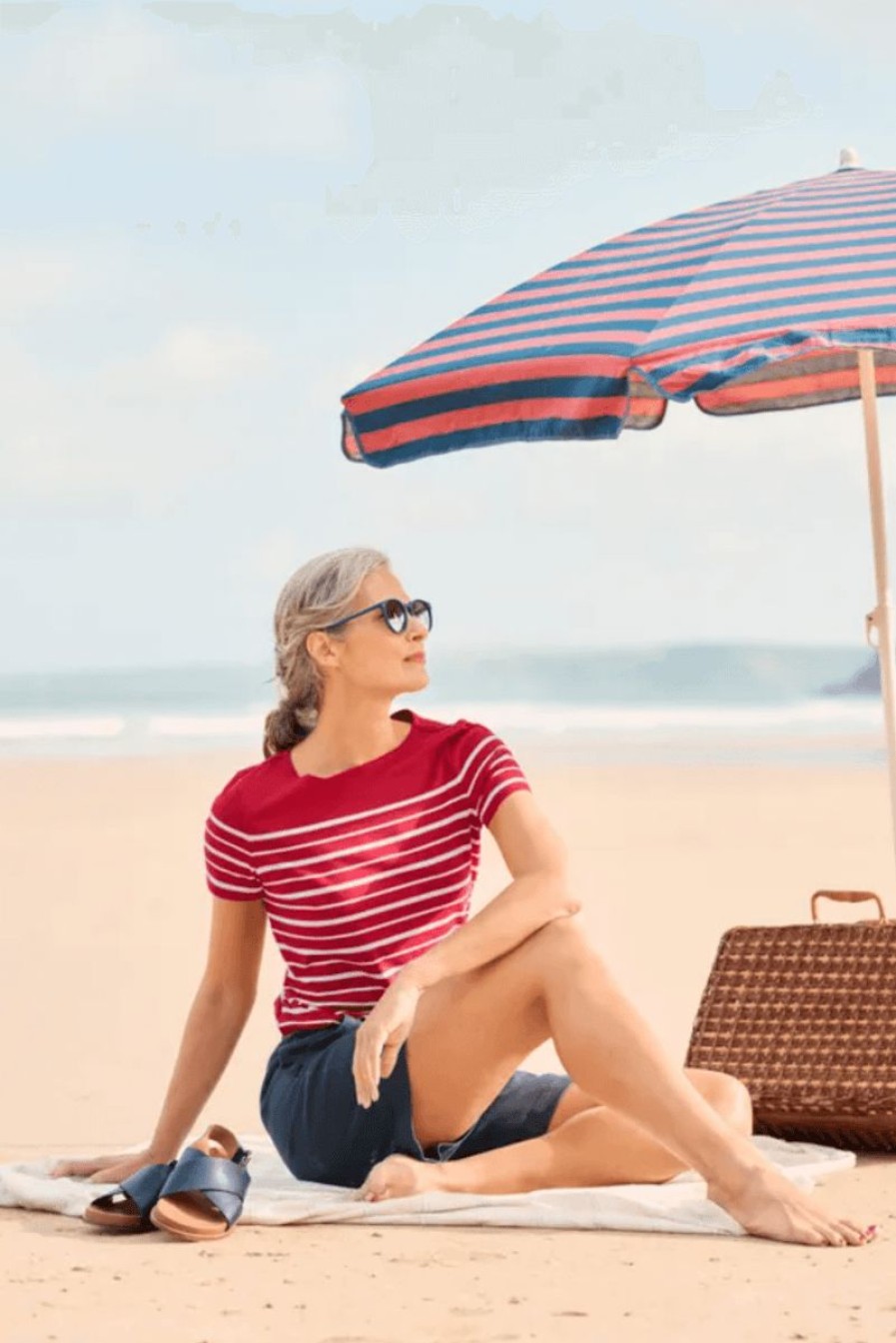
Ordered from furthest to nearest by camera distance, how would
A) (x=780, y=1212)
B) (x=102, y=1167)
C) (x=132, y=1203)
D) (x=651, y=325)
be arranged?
(x=651, y=325) < (x=102, y=1167) < (x=132, y=1203) < (x=780, y=1212)

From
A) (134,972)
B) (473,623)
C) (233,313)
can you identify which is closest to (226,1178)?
(134,972)

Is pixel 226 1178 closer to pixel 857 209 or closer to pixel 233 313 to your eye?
pixel 857 209

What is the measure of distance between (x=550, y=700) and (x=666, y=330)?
26.8 m

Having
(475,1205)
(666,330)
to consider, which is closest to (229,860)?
A: (475,1205)

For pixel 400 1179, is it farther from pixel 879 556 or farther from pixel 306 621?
pixel 879 556

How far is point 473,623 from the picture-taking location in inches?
1302

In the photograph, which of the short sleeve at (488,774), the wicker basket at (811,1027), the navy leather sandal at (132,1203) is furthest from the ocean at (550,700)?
the navy leather sandal at (132,1203)

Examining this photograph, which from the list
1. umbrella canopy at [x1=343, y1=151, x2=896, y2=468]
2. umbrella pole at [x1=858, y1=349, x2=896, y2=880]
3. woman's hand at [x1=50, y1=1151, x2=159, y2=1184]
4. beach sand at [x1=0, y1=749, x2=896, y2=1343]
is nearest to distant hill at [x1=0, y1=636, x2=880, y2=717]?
beach sand at [x1=0, y1=749, x2=896, y2=1343]

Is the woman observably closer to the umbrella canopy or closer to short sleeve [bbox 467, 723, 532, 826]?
short sleeve [bbox 467, 723, 532, 826]

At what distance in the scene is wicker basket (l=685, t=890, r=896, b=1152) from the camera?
4.29m

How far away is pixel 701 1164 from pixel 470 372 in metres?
1.70

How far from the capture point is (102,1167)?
3.90 m

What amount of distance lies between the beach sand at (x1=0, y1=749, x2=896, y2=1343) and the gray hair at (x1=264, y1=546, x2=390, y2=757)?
90 cm

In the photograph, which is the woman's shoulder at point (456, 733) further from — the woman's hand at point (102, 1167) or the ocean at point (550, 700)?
the ocean at point (550, 700)
